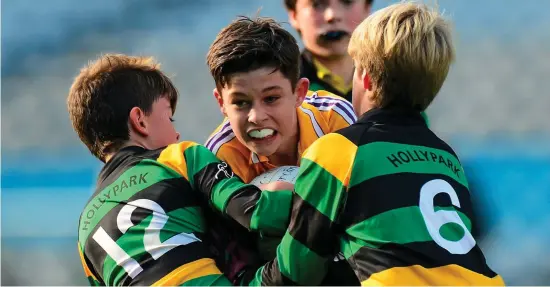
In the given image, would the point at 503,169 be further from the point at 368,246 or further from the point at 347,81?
the point at 368,246

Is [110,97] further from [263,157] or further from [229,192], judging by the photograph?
[229,192]

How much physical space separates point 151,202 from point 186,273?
207 millimetres

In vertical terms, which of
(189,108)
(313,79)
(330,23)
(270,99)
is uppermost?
(270,99)

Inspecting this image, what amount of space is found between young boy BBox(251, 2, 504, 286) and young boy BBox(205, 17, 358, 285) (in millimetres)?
370

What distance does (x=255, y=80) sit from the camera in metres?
2.37

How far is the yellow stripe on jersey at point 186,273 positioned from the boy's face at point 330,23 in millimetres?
1540

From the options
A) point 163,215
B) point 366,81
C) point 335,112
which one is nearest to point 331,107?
point 335,112

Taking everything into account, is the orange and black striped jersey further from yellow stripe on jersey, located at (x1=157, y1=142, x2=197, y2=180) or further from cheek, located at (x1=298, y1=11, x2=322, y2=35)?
cheek, located at (x1=298, y1=11, x2=322, y2=35)

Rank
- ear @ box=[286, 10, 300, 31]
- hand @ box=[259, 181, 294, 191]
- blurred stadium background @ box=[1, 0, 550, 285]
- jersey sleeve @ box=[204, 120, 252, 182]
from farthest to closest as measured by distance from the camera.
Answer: blurred stadium background @ box=[1, 0, 550, 285] → ear @ box=[286, 10, 300, 31] → jersey sleeve @ box=[204, 120, 252, 182] → hand @ box=[259, 181, 294, 191]

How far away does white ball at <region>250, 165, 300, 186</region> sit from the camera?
230cm

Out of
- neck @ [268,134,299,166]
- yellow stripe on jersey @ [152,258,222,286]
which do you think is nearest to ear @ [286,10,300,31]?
neck @ [268,134,299,166]

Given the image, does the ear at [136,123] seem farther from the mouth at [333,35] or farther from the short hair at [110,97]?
the mouth at [333,35]

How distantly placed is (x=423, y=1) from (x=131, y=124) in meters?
0.86

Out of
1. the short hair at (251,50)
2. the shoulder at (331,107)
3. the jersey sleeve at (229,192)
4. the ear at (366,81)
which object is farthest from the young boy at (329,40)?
the ear at (366,81)
